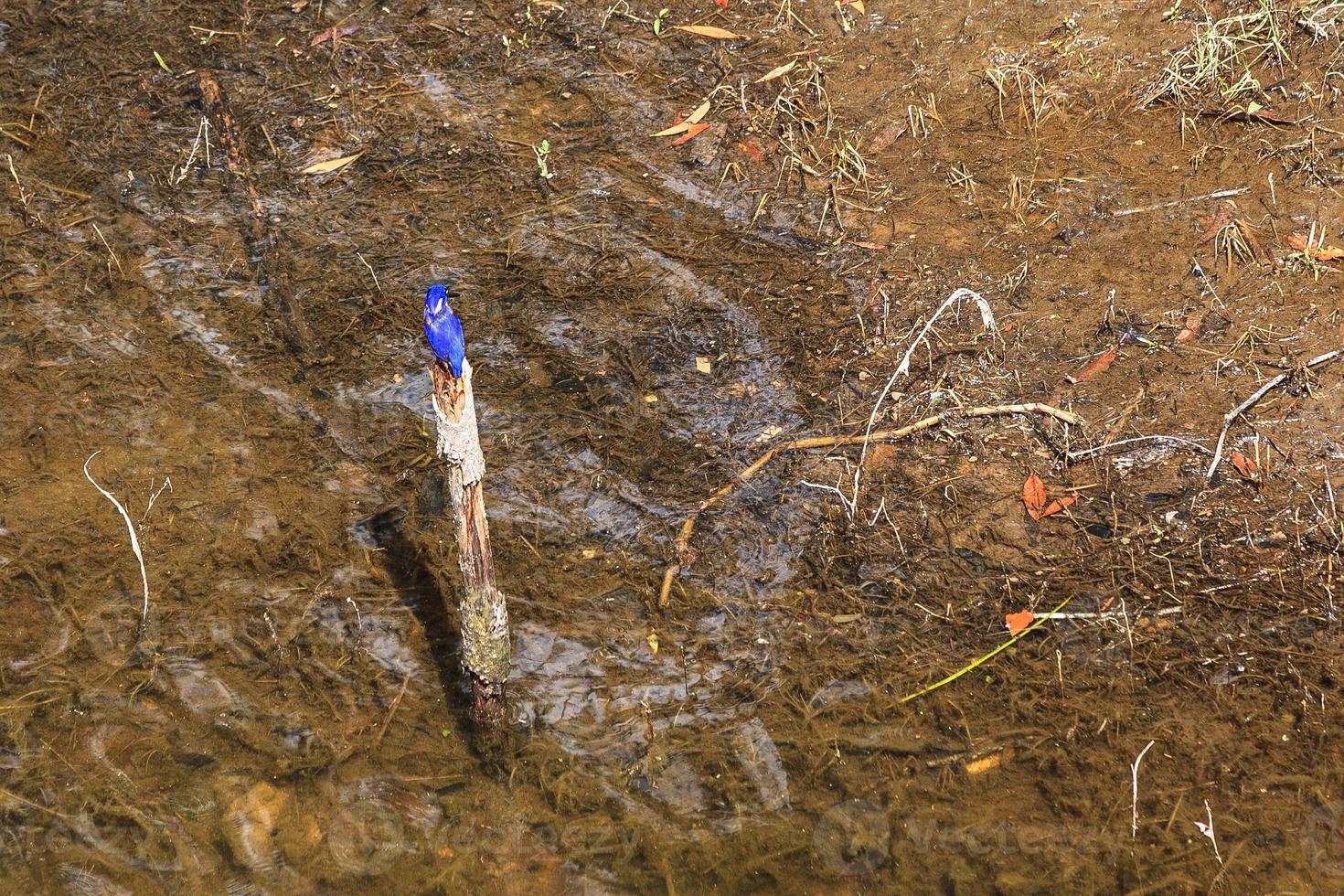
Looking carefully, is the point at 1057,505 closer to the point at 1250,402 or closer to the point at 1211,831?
the point at 1250,402

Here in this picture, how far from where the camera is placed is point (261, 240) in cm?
475

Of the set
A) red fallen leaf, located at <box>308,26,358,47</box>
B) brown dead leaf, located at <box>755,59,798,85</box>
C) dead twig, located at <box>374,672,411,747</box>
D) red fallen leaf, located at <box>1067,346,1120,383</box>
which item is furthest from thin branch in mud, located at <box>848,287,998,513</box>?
red fallen leaf, located at <box>308,26,358,47</box>

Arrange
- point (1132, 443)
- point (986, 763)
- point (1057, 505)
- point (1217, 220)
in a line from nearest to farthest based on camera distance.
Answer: point (986, 763) → point (1057, 505) → point (1132, 443) → point (1217, 220)

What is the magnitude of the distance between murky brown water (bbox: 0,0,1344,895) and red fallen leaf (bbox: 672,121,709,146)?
0.28ft

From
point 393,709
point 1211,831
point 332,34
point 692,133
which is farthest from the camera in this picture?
point 332,34

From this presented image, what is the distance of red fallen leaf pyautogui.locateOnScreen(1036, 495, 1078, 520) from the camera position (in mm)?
3625

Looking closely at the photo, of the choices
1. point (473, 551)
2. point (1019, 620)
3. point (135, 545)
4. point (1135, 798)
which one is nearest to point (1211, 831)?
point (1135, 798)

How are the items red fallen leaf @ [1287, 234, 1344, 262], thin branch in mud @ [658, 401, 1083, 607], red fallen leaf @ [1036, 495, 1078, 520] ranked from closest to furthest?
red fallen leaf @ [1036, 495, 1078, 520]
thin branch in mud @ [658, 401, 1083, 607]
red fallen leaf @ [1287, 234, 1344, 262]

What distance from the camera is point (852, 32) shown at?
5418 mm

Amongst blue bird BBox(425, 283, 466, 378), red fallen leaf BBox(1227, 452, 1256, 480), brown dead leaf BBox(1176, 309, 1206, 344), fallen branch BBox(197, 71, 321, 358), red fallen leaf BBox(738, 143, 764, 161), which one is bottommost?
fallen branch BBox(197, 71, 321, 358)

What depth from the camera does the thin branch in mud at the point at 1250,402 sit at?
3.63 meters

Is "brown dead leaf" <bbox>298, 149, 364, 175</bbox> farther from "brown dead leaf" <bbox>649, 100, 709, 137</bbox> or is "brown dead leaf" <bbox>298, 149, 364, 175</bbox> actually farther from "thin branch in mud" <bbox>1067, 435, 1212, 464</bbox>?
"thin branch in mud" <bbox>1067, 435, 1212, 464</bbox>

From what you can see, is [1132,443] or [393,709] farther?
[1132,443]

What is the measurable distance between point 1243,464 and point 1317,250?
107 centimetres
